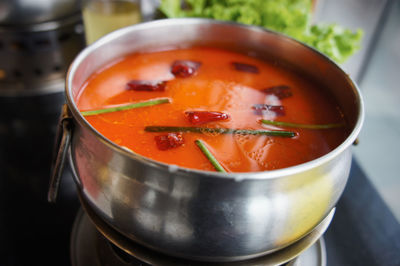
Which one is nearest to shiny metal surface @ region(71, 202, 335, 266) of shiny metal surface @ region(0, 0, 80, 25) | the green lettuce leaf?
shiny metal surface @ region(0, 0, 80, 25)

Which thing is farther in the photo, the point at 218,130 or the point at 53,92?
the point at 53,92

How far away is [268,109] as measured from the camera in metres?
1.43

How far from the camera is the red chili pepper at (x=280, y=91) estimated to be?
1.53m

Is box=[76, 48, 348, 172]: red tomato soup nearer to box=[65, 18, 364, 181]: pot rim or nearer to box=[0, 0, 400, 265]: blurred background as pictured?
box=[65, 18, 364, 181]: pot rim

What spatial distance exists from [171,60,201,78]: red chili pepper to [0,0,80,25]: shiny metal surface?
0.81 m

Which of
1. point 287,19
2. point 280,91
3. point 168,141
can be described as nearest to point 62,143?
point 168,141

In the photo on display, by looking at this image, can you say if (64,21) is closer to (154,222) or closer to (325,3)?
(154,222)

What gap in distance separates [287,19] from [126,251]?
5.40 feet

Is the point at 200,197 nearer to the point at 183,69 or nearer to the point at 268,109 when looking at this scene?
the point at 268,109

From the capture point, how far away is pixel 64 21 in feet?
6.73

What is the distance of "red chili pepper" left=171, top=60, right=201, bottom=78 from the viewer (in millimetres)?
1579

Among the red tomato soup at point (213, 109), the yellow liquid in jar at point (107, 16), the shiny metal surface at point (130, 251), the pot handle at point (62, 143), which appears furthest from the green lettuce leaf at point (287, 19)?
the pot handle at point (62, 143)

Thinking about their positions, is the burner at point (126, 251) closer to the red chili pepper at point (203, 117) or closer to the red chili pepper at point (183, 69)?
the red chili pepper at point (203, 117)

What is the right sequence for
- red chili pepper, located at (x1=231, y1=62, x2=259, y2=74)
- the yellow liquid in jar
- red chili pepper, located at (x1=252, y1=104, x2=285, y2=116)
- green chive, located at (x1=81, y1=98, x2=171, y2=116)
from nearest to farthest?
green chive, located at (x1=81, y1=98, x2=171, y2=116) → red chili pepper, located at (x1=252, y1=104, x2=285, y2=116) → red chili pepper, located at (x1=231, y1=62, x2=259, y2=74) → the yellow liquid in jar
